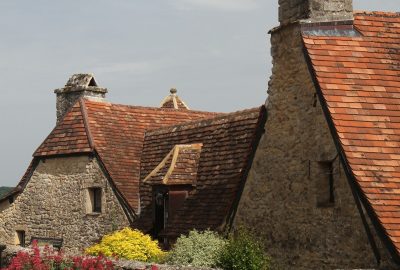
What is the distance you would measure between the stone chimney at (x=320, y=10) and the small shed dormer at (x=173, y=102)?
558 inches

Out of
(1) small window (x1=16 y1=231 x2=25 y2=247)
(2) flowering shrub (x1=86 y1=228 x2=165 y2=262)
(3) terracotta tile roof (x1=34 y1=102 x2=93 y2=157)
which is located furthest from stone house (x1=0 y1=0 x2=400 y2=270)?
(1) small window (x1=16 y1=231 x2=25 y2=247)

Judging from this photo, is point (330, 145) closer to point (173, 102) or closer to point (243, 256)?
point (243, 256)

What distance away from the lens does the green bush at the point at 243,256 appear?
15.9 metres

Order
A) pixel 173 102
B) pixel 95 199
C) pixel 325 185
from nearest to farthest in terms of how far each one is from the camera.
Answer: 1. pixel 325 185
2. pixel 95 199
3. pixel 173 102

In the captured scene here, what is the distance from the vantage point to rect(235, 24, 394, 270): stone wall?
49.6 feet

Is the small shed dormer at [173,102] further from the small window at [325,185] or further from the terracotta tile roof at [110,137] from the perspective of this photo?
the small window at [325,185]

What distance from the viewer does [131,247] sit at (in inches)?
761

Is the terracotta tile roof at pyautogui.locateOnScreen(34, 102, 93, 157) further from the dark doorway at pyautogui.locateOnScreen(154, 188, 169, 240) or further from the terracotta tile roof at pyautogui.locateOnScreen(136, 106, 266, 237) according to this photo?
the dark doorway at pyautogui.locateOnScreen(154, 188, 169, 240)

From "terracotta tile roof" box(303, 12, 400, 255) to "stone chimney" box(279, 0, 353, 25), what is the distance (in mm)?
382

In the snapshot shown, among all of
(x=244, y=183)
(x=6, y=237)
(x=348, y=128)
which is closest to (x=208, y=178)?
(x=244, y=183)

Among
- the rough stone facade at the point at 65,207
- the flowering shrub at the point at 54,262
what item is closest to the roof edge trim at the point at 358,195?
the flowering shrub at the point at 54,262

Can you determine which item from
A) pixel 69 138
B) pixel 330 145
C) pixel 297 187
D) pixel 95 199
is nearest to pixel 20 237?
pixel 95 199

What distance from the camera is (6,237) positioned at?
2673 centimetres

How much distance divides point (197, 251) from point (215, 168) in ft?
13.0
